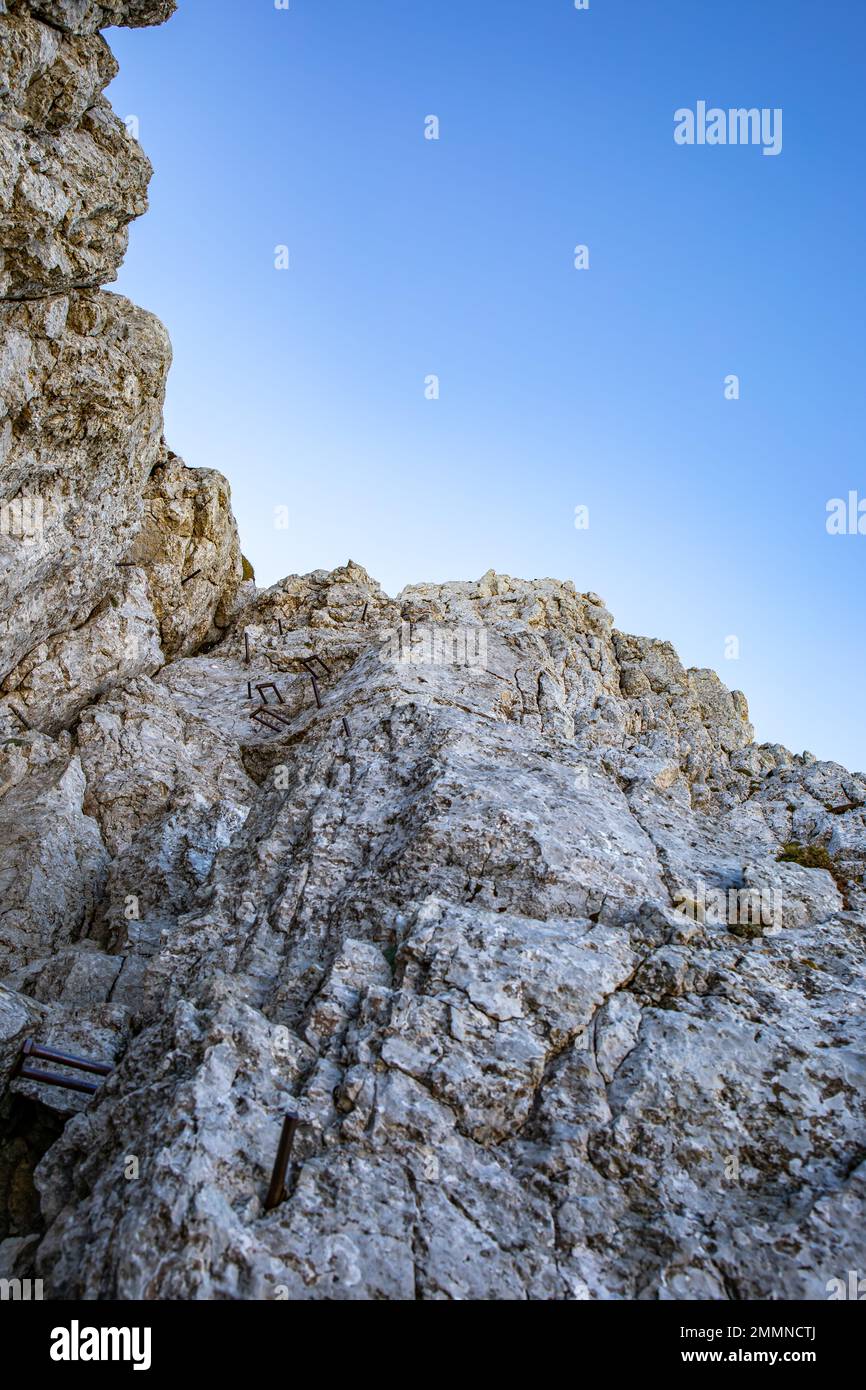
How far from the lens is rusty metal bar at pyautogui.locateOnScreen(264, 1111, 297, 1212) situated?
1045cm

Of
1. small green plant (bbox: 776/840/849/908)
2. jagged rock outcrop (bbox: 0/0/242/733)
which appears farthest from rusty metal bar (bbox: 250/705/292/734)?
small green plant (bbox: 776/840/849/908)

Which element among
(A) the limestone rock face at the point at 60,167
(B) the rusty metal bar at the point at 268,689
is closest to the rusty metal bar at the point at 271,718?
(B) the rusty metal bar at the point at 268,689

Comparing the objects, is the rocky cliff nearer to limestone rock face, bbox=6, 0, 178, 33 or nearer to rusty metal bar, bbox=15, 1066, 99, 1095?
limestone rock face, bbox=6, 0, 178, 33

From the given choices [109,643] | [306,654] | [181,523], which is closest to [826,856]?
[306,654]

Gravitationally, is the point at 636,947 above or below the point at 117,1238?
above

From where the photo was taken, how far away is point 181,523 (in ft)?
138

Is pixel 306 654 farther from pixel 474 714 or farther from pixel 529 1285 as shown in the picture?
pixel 529 1285

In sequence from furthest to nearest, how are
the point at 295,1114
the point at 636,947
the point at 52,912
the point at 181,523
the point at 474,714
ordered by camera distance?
the point at 181,523 < the point at 474,714 < the point at 52,912 < the point at 636,947 < the point at 295,1114

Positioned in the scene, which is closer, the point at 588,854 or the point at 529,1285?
the point at 529,1285

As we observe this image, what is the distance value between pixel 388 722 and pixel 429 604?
2100cm

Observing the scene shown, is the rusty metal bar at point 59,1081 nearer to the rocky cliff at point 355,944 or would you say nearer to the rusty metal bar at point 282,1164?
the rocky cliff at point 355,944

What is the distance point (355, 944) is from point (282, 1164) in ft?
15.0

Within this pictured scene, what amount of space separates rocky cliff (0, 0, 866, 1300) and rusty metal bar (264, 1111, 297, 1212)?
0.62ft

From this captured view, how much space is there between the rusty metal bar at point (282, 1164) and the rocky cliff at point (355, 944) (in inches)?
7.4
